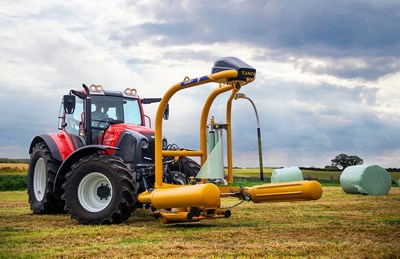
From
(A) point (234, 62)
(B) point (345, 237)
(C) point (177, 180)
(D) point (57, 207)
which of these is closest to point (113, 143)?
(C) point (177, 180)

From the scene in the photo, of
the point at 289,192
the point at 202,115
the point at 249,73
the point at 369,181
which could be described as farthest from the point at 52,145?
the point at 369,181

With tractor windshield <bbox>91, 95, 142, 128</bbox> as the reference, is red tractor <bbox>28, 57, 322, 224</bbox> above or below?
below

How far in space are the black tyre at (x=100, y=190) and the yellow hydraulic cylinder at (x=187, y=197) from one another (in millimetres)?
537

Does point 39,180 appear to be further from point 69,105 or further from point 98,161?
point 98,161

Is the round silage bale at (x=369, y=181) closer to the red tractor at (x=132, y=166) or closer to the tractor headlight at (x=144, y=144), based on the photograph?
the red tractor at (x=132, y=166)

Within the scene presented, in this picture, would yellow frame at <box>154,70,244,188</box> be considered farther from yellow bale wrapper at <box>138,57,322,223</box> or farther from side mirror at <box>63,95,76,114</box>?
side mirror at <box>63,95,76,114</box>

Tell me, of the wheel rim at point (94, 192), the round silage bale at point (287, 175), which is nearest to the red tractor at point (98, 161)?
the wheel rim at point (94, 192)

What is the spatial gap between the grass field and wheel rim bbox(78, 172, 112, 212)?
0.48m

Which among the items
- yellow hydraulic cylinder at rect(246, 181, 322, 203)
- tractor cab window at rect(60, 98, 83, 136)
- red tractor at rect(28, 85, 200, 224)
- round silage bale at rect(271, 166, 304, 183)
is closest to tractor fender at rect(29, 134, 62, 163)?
red tractor at rect(28, 85, 200, 224)

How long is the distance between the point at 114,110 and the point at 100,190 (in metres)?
2.31

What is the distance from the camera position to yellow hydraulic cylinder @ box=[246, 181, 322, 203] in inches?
341

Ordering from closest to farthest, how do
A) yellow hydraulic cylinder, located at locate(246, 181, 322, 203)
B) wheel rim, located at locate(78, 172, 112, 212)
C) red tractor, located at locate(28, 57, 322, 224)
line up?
yellow hydraulic cylinder, located at locate(246, 181, 322, 203) → red tractor, located at locate(28, 57, 322, 224) → wheel rim, located at locate(78, 172, 112, 212)

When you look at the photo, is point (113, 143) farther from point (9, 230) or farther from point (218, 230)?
point (218, 230)

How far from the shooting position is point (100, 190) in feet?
32.6
